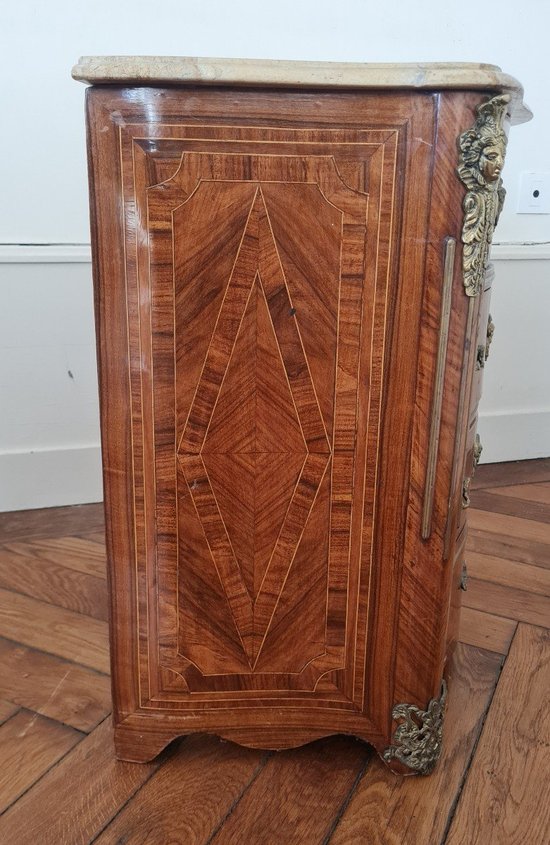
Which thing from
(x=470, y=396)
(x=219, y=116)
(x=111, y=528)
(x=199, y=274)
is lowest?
(x=111, y=528)

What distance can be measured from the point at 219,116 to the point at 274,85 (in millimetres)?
65

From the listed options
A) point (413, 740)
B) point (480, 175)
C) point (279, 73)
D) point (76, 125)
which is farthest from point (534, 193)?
point (413, 740)

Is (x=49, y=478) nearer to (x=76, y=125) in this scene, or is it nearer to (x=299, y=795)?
(x=76, y=125)

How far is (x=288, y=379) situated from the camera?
864mm

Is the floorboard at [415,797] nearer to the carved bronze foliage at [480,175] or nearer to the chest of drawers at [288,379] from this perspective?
the chest of drawers at [288,379]

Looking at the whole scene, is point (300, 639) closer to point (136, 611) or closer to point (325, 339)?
point (136, 611)

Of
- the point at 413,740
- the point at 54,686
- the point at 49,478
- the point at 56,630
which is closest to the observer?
the point at 413,740

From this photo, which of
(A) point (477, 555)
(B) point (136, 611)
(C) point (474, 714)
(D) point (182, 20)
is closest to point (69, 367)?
(D) point (182, 20)

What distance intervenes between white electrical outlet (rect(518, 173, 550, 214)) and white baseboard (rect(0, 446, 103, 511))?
1279 millimetres

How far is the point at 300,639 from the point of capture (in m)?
0.96

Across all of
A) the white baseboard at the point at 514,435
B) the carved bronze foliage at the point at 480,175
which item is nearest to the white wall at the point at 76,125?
the white baseboard at the point at 514,435

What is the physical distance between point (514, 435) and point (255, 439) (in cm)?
144

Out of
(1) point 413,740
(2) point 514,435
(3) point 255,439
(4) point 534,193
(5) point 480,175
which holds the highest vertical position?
(5) point 480,175

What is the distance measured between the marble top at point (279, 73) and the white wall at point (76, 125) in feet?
3.02
